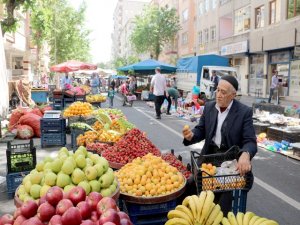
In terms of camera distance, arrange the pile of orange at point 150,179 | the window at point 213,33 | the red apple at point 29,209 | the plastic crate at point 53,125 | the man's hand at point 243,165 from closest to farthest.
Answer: the red apple at point 29,209, the man's hand at point 243,165, the pile of orange at point 150,179, the plastic crate at point 53,125, the window at point 213,33

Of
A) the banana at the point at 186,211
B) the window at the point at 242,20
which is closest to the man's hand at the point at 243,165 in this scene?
the banana at the point at 186,211

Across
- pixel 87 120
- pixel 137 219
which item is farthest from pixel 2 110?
pixel 137 219

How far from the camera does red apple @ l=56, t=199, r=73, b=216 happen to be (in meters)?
2.49

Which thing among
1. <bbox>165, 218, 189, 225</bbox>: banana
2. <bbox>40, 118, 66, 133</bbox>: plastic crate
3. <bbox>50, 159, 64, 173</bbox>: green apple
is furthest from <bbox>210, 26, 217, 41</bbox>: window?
<bbox>165, 218, 189, 225</bbox>: banana

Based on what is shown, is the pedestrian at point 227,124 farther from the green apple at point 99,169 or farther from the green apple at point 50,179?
the green apple at point 50,179

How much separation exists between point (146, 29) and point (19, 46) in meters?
22.9

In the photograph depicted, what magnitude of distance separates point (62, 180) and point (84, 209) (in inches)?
40.4

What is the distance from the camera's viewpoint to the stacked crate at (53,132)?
10.0m

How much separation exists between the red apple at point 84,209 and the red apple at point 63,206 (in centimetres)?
7

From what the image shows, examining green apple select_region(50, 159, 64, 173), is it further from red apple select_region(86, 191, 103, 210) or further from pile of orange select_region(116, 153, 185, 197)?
red apple select_region(86, 191, 103, 210)

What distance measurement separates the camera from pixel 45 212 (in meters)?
2.51

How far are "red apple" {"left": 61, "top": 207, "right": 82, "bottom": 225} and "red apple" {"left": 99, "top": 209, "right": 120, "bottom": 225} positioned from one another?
15 cm

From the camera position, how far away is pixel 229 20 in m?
39.1

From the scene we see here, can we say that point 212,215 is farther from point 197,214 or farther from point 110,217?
point 110,217
